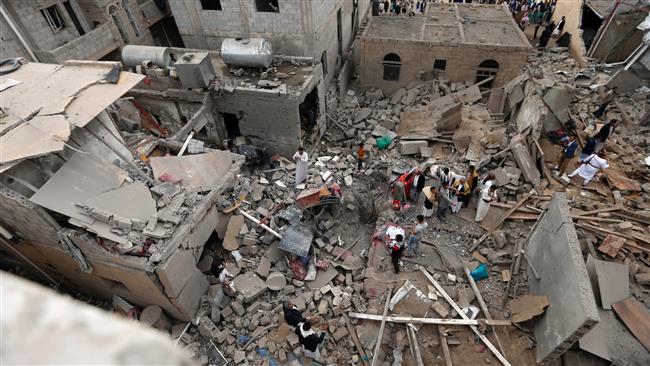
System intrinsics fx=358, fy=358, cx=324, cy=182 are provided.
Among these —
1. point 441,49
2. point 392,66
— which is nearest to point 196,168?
point 392,66

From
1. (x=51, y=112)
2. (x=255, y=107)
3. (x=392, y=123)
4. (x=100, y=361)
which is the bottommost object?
(x=392, y=123)

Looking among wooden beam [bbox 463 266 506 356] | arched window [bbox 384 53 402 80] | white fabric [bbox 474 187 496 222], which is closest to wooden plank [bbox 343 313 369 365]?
wooden beam [bbox 463 266 506 356]

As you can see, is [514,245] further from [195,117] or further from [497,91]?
[195,117]

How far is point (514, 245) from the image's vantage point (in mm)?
10141

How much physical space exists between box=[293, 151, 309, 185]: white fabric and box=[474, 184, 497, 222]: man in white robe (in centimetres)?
587

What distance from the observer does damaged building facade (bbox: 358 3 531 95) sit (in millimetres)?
17031

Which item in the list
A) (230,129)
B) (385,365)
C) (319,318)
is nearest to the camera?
(385,365)

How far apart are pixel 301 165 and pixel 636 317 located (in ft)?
32.1

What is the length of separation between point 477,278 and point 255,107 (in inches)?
385

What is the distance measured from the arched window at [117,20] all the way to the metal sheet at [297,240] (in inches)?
543

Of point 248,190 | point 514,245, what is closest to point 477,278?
point 514,245

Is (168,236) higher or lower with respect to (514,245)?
higher

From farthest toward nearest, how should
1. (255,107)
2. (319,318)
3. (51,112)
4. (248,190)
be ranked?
(255,107) < (248,190) < (319,318) < (51,112)

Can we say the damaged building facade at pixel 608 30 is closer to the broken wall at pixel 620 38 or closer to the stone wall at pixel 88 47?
the broken wall at pixel 620 38
